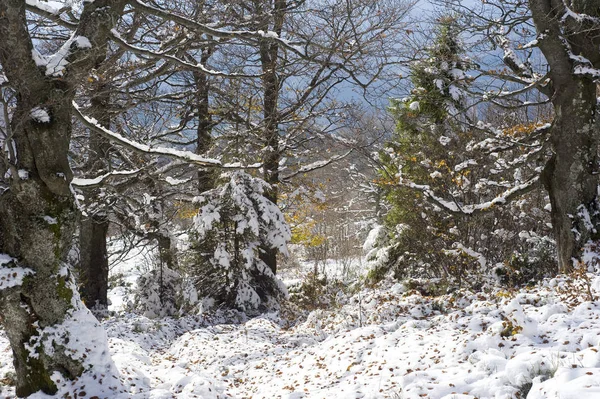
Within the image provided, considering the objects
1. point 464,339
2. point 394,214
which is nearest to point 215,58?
point 394,214

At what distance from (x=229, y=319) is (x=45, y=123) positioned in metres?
6.77

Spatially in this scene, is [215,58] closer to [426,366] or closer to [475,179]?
[475,179]

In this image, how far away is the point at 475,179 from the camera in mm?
Answer: 9234

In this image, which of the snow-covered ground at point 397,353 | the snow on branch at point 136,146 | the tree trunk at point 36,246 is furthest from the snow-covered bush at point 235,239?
the tree trunk at point 36,246

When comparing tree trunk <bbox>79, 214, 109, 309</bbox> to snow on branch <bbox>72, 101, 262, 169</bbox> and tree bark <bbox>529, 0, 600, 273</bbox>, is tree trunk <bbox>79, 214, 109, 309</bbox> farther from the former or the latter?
tree bark <bbox>529, 0, 600, 273</bbox>

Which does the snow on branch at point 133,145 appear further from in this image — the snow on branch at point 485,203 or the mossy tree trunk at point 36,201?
the snow on branch at point 485,203

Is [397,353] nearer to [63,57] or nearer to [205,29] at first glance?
[205,29]

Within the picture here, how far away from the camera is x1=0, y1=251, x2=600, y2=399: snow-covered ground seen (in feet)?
11.8

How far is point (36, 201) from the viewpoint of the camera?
421 centimetres

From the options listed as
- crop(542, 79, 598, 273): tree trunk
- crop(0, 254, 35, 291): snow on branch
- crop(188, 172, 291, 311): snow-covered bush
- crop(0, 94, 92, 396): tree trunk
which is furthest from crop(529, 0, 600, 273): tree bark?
crop(0, 254, 35, 291): snow on branch

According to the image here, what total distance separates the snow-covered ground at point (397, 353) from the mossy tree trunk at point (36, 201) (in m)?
0.62

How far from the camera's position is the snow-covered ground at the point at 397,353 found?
11.8ft

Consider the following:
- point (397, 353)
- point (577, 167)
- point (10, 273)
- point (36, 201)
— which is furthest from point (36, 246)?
point (577, 167)

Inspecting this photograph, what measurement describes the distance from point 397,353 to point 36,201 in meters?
4.35
